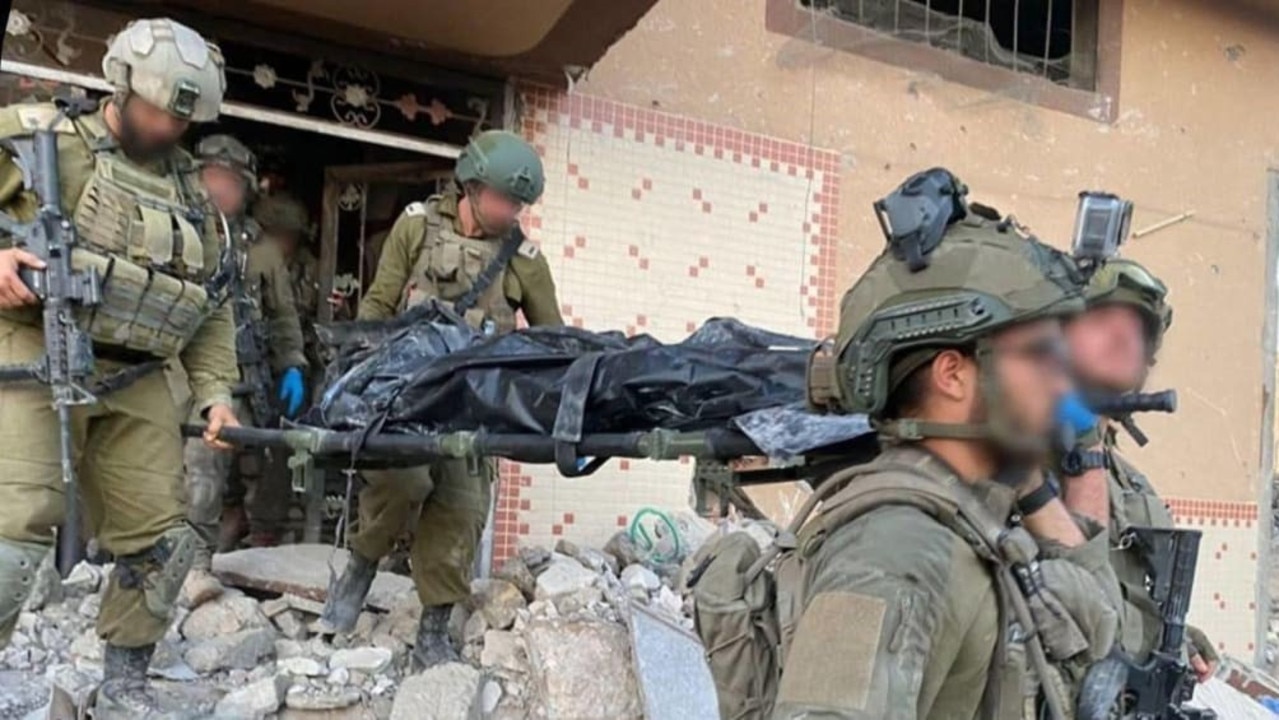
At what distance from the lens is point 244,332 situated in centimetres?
527

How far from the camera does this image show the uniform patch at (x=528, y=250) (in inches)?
183

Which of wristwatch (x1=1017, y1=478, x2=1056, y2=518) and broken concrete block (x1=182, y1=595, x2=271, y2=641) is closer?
wristwatch (x1=1017, y1=478, x2=1056, y2=518)

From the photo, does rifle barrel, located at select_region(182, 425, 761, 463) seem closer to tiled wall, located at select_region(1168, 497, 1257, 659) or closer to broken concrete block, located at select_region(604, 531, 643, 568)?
broken concrete block, located at select_region(604, 531, 643, 568)

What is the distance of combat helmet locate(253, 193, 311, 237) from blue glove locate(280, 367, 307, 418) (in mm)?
1246

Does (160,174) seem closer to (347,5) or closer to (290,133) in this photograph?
(347,5)

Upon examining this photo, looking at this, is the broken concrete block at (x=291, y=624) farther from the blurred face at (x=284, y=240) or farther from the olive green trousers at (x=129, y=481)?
the blurred face at (x=284, y=240)

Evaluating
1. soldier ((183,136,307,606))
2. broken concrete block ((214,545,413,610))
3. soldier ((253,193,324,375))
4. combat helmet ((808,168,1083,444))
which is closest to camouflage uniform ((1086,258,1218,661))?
combat helmet ((808,168,1083,444))

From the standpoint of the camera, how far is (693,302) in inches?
239

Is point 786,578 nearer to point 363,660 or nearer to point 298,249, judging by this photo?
point 363,660

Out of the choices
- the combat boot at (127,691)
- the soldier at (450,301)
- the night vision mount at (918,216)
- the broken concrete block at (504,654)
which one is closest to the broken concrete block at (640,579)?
the broken concrete block at (504,654)

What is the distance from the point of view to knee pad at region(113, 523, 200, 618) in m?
3.58

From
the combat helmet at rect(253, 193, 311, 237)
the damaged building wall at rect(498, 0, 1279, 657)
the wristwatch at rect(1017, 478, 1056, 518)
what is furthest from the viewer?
the combat helmet at rect(253, 193, 311, 237)

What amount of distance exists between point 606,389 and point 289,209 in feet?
12.4

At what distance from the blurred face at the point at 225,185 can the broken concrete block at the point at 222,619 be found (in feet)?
5.27
